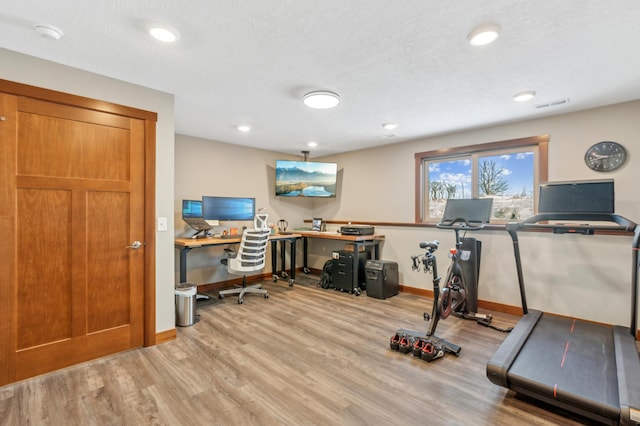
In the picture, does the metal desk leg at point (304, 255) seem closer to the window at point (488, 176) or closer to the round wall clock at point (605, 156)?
the window at point (488, 176)

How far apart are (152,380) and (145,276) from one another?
96cm

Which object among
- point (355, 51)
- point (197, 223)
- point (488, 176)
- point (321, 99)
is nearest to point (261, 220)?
point (197, 223)

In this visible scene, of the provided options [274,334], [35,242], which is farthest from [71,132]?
[274,334]

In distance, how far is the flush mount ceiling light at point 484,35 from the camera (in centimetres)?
188

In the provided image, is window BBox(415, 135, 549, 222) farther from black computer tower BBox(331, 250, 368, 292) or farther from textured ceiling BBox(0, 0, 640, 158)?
black computer tower BBox(331, 250, 368, 292)

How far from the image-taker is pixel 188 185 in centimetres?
466

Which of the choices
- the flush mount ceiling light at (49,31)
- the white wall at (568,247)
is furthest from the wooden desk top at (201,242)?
the white wall at (568,247)

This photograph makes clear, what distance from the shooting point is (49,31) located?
1939mm

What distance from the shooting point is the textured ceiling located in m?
1.74

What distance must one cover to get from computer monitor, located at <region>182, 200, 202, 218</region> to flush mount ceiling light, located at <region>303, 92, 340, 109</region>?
2415mm

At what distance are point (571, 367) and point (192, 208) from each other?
4.54 m

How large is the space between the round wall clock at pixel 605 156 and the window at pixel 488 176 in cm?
41

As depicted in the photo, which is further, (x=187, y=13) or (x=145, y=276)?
(x=145, y=276)

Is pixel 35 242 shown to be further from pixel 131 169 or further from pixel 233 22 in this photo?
pixel 233 22
